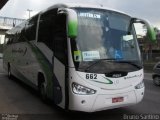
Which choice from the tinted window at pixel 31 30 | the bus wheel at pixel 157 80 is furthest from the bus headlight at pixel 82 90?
the bus wheel at pixel 157 80

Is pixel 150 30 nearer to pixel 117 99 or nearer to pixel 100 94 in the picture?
pixel 117 99

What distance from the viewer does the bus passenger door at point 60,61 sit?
8.06 m

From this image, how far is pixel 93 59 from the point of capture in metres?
7.77

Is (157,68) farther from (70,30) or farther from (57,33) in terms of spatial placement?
(70,30)

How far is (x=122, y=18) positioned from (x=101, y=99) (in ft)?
7.64

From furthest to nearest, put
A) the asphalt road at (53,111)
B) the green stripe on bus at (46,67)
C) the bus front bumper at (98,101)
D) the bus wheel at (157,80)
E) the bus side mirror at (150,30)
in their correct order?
the bus wheel at (157,80) < the green stripe on bus at (46,67) < the bus side mirror at (150,30) < the asphalt road at (53,111) < the bus front bumper at (98,101)

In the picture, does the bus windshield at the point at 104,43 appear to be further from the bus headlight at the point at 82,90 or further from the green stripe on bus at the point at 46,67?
the green stripe on bus at the point at 46,67

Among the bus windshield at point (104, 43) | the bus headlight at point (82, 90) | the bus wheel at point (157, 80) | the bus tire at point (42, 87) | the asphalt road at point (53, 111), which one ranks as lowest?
the bus wheel at point (157, 80)

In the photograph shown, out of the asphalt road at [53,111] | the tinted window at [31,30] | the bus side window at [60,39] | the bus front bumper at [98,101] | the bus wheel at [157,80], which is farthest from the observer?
the bus wheel at [157,80]

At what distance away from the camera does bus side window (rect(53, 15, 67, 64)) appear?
26.8ft

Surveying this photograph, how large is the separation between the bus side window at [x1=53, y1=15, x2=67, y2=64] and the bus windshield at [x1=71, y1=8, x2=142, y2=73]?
0.39 meters

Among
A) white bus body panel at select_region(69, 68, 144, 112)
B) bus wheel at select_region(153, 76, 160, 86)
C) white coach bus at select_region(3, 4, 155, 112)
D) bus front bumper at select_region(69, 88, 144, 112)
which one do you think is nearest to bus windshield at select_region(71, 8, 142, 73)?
white coach bus at select_region(3, 4, 155, 112)

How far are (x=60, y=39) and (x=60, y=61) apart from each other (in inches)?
22.9

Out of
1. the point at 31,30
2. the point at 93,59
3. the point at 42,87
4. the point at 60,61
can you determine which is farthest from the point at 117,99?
the point at 31,30
